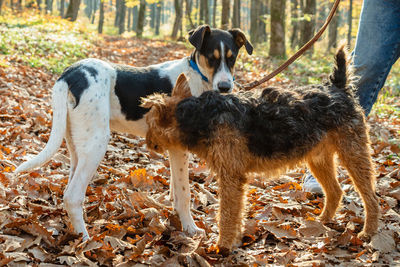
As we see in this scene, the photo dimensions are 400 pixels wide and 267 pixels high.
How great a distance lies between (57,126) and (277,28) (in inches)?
580

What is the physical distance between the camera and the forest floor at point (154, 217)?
3.01 m

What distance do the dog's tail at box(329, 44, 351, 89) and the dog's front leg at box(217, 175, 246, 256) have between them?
143 cm

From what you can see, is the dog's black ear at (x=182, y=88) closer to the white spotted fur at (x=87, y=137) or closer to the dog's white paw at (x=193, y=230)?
the white spotted fur at (x=87, y=137)

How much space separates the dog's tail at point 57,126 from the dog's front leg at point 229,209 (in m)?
1.51

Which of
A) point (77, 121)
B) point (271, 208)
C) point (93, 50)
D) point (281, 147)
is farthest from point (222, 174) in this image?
→ point (93, 50)

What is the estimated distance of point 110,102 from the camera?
12.0ft

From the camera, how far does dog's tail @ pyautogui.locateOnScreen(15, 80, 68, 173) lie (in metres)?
3.13

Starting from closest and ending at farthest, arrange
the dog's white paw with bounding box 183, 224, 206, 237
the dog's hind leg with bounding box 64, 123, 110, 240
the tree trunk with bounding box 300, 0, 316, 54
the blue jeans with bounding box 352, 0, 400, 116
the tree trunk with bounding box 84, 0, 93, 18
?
the dog's hind leg with bounding box 64, 123, 110, 240 → the dog's white paw with bounding box 183, 224, 206, 237 → the blue jeans with bounding box 352, 0, 400, 116 → the tree trunk with bounding box 300, 0, 316, 54 → the tree trunk with bounding box 84, 0, 93, 18

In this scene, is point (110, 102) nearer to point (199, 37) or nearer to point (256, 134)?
point (199, 37)

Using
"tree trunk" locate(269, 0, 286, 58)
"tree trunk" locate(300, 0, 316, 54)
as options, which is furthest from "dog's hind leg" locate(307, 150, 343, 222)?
"tree trunk" locate(300, 0, 316, 54)

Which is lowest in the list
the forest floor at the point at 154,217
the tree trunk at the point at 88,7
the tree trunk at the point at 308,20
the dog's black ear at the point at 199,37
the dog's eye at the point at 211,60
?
the forest floor at the point at 154,217

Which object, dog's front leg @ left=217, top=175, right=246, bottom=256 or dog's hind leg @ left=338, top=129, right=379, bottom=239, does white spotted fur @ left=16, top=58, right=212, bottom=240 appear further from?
dog's hind leg @ left=338, top=129, right=379, bottom=239

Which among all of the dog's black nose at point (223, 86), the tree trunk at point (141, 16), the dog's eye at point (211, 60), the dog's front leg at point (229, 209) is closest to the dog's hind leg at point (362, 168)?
the dog's front leg at point (229, 209)

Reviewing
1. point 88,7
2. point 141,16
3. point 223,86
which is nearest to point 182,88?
point 223,86
